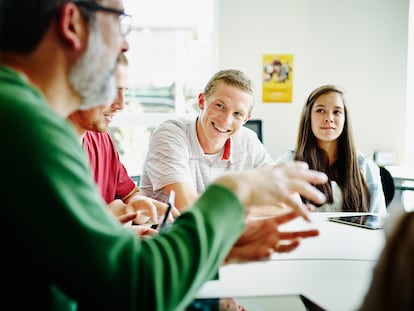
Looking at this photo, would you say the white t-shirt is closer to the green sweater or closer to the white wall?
the green sweater

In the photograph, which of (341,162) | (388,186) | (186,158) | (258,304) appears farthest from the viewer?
(388,186)

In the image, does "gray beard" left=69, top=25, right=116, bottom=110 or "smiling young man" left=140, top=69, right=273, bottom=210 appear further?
"smiling young man" left=140, top=69, right=273, bottom=210

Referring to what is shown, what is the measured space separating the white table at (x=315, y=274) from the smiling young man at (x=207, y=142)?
0.75m

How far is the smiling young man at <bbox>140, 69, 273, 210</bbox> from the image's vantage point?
6.86 ft

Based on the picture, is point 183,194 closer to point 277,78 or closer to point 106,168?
point 106,168

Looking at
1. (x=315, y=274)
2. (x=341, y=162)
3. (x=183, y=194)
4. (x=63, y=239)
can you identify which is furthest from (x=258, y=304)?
(x=341, y=162)

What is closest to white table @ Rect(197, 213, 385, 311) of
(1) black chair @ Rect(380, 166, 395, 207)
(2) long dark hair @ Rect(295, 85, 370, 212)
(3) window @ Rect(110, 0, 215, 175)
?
(2) long dark hair @ Rect(295, 85, 370, 212)

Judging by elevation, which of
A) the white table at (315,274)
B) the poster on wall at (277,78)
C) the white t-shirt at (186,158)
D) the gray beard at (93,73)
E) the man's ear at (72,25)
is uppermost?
the poster on wall at (277,78)

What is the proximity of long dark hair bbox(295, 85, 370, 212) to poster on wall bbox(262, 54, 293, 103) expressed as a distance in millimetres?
1454

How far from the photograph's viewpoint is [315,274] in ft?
4.08

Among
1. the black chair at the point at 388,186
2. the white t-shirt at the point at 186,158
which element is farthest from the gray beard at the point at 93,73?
the black chair at the point at 388,186

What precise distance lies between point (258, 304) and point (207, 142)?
1234 mm

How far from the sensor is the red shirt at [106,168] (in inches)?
75.8

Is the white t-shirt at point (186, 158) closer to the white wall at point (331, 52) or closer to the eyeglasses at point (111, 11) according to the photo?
the eyeglasses at point (111, 11)
